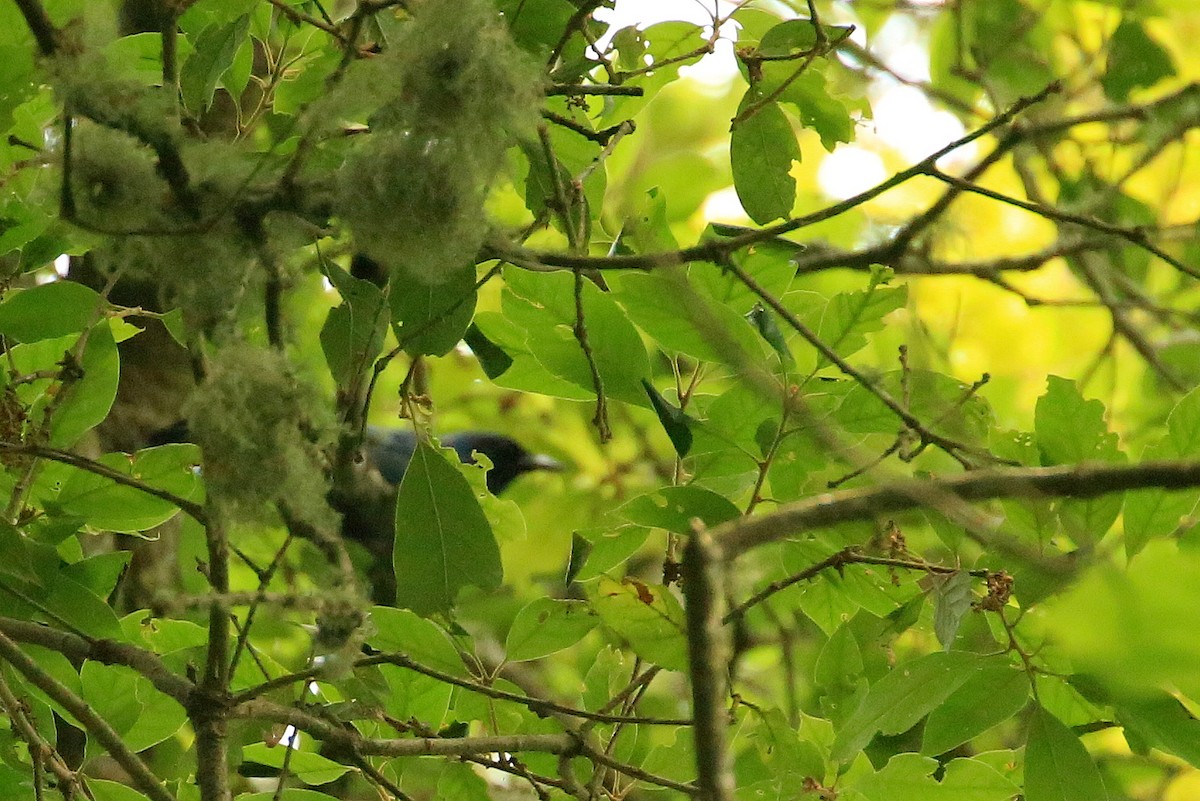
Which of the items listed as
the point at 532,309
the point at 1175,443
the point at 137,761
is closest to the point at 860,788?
the point at 1175,443

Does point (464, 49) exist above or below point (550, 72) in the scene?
below

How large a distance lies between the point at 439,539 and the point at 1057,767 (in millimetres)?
676

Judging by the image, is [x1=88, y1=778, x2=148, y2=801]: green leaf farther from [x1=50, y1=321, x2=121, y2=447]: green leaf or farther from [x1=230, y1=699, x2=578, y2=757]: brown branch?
[x1=50, y1=321, x2=121, y2=447]: green leaf

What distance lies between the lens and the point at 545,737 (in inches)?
51.6

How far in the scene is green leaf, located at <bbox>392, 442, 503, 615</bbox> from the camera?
1.33 metres

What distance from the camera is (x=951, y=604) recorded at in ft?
4.05

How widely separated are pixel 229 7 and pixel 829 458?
81 cm

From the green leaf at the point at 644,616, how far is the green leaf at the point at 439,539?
0.14 metres

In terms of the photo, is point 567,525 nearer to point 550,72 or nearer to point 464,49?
point 550,72

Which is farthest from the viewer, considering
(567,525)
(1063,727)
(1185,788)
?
(1185,788)

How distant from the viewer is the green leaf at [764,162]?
4.69 ft

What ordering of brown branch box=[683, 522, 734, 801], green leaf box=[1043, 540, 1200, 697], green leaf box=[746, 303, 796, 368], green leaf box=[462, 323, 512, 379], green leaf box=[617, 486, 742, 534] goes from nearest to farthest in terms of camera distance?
1. green leaf box=[1043, 540, 1200, 697]
2. brown branch box=[683, 522, 734, 801]
3. green leaf box=[617, 486, 742, 534]
4. green leaf box=[746, 303, 796, 368]
5. green leaf box=[462, 323, 512, 379]

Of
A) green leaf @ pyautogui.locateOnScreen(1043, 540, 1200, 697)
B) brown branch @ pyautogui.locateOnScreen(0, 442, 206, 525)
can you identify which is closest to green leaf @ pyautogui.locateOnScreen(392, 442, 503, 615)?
brown branch @ pyautogui.locateOnScreen(0, 442, 206, 525)

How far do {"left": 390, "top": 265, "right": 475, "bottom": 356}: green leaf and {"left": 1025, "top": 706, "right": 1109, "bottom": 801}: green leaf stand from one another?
0.72 m
